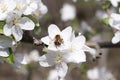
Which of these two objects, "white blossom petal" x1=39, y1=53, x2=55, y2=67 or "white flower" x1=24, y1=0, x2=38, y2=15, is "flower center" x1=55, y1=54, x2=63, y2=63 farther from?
"white flower" x1=24, y1=0, x2=38, y2=15

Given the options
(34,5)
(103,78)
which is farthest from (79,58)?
(103,78)

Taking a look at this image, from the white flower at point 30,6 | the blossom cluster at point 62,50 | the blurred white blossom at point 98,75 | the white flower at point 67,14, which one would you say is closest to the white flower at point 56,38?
the blossom cluster at point 62,50

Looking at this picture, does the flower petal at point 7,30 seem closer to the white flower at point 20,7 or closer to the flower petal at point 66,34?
the white flower at point 20,7

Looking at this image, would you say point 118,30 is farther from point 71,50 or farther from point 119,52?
point 119,52

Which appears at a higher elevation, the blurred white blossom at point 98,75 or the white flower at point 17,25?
the white flower at point 17,25

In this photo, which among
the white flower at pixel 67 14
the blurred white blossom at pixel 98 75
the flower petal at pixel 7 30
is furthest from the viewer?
the white flower at pixel 67 14

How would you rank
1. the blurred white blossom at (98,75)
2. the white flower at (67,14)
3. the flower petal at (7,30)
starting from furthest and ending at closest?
the white flower at (67,14), the blurred white blossom at (98,75), the flower petal at (7,30)

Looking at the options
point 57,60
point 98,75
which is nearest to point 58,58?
point 57,60

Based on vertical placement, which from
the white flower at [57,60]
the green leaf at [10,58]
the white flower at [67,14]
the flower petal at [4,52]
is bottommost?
the white flower at [67,14]
